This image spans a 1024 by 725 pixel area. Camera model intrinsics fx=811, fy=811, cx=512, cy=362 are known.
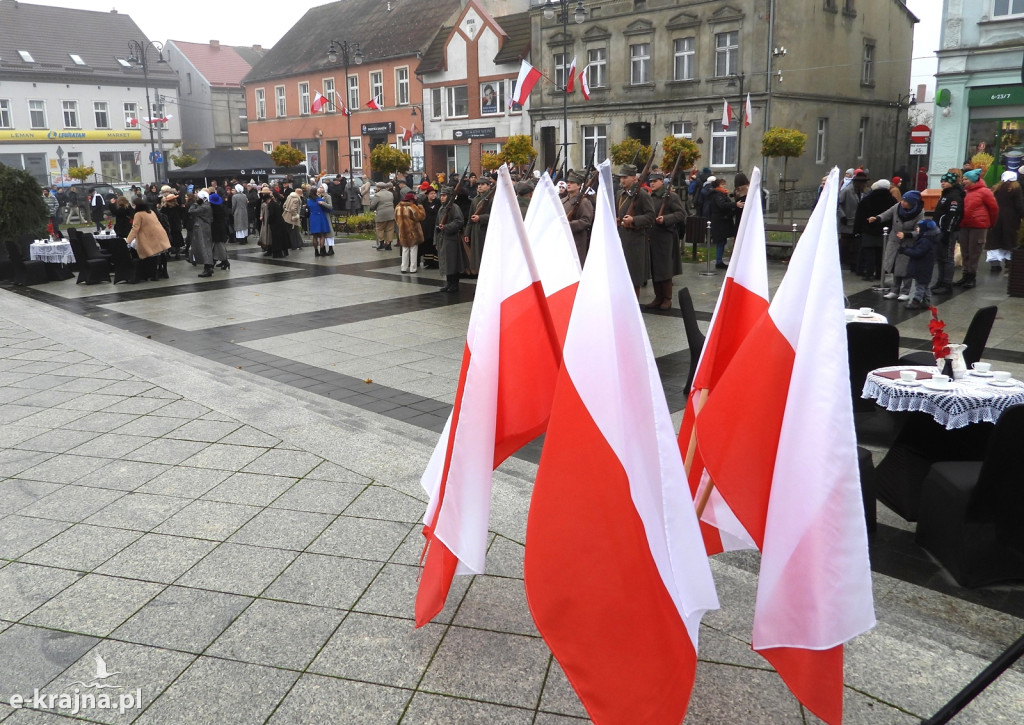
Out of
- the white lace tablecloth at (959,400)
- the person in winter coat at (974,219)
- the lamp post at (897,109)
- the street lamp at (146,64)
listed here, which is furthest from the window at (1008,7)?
the street lamp at (146,64)

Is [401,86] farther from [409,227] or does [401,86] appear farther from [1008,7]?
[409,227]

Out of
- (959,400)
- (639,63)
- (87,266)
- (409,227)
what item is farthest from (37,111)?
(959,400)

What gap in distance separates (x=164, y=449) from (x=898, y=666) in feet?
15.6

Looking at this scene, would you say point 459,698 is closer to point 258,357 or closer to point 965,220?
point 258,357

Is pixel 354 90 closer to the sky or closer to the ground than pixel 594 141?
closer to the sky

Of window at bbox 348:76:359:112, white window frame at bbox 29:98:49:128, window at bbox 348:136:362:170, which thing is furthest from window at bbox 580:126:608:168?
white window frame at bbox 29:98:49:128

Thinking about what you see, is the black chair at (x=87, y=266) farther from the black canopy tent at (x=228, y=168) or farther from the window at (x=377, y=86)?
the window at (x=377, y=86)

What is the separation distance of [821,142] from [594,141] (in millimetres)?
9879

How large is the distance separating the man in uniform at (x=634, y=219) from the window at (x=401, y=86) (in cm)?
3873

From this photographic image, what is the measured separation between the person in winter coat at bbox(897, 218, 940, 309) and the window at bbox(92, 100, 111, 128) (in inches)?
2229

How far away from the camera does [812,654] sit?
2576 millimetres

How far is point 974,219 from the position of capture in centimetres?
1277

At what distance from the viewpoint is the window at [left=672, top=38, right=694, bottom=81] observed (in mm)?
33625

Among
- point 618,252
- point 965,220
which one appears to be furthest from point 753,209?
point 965,220
